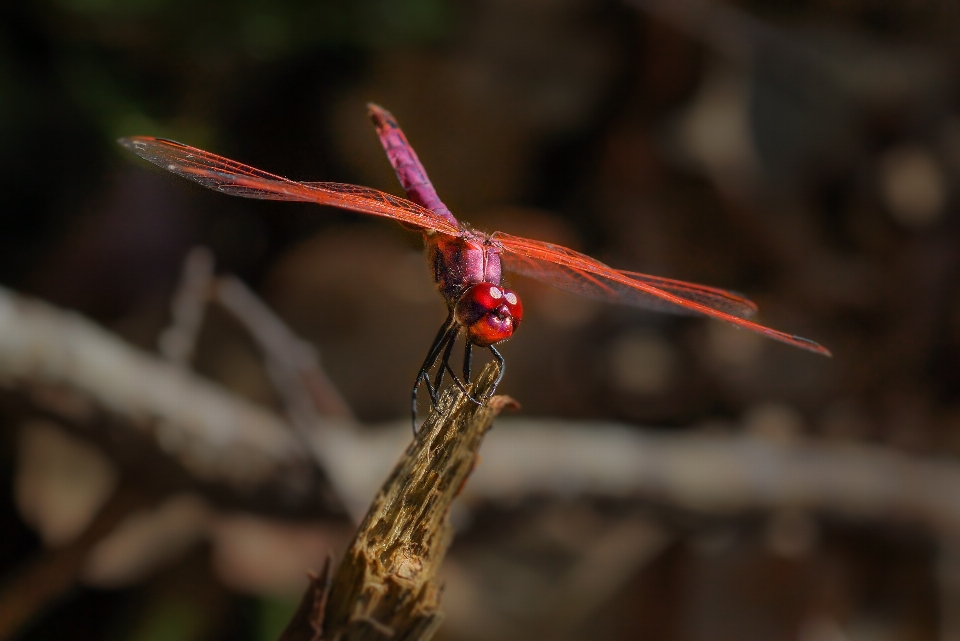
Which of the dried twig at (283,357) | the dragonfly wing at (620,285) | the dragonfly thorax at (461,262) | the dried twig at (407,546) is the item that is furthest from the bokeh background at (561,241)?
the dried twig at (407,546)

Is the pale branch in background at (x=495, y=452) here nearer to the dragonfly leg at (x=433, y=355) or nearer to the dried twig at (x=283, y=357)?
the dried twig at (x=283, y=357)

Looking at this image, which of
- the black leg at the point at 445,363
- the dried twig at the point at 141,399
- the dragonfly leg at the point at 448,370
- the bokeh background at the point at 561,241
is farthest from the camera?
the bokeh background at the point at 561,241

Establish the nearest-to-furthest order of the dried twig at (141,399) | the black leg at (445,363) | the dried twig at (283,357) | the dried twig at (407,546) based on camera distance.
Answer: the dried twig at (407,546)
the black leg at (445,363)
the dried twig at (141,399)
the dried twig at (283,357)

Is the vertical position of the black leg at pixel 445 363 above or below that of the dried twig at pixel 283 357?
below

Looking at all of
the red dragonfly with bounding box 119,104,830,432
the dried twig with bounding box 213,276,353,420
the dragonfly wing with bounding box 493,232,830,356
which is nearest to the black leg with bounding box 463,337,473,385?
the red dragonfly with bounding box 119,104,830,432

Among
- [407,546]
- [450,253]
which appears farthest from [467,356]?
[407,546]

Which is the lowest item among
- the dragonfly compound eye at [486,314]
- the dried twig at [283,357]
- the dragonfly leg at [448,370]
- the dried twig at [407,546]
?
the dried twig at [407,546]

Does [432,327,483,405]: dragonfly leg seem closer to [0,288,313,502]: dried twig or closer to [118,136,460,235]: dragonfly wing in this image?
[118,136,460,235]: dragonfly wing

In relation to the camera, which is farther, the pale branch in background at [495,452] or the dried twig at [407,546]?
the pale branch in background at [495,452]

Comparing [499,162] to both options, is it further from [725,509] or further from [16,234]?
[16,234]

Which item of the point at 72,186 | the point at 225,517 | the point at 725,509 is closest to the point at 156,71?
the point at 72,186
